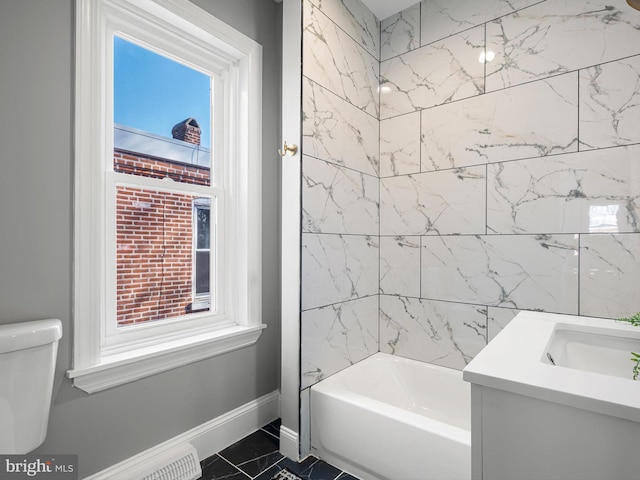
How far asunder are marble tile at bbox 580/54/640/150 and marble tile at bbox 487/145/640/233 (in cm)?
6

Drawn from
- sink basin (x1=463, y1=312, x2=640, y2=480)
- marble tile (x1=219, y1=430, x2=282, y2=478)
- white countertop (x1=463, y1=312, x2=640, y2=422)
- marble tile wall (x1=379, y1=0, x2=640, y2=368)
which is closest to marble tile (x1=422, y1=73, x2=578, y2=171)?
marble tile wall (x1=379, y1=0, x2=640, y2=368)

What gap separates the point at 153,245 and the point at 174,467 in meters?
1.05

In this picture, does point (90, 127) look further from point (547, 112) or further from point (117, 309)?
point (547, 112)

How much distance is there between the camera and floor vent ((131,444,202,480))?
4.92 feet

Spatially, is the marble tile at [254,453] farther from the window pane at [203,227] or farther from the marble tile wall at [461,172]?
the window pane at [203,227]

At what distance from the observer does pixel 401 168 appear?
2.31m

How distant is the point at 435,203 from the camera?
2.16 metres

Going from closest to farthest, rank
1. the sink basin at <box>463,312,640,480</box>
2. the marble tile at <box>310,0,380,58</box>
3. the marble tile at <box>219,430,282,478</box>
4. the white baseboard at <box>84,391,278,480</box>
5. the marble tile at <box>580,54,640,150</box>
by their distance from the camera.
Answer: the sink basin at <box>463,312,640,480</box> < the white baseboard at <box>84,391,278,480</box> < the marble tile at <box>580,54,640,150</box> < the marble tile at <box>219,430,282,478</box> < the marble tile at <box>310,0,380,58</box>

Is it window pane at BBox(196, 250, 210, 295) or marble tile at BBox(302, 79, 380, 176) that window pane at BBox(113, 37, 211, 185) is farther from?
marble tile at BBox(302, 79, 380, 176)

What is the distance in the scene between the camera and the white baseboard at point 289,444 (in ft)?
5.82

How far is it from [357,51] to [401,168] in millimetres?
806

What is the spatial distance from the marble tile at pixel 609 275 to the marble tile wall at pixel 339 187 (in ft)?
3.81

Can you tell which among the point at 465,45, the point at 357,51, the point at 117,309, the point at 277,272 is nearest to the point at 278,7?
the point at 357,51

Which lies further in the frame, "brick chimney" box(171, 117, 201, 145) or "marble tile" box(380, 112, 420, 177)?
"marble tile" box(380, 112, 420, 177)
